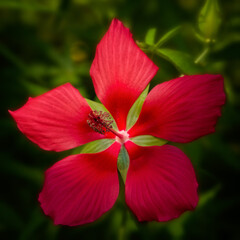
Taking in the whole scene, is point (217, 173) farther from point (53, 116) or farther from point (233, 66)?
point (53, 116)

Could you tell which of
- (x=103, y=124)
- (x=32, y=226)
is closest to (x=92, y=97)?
(x=32, y=226)

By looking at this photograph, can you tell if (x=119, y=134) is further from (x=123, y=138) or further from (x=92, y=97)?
(x=92, y=97)

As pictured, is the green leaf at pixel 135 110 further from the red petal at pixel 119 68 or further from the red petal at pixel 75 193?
the red petal at pixel 75 193

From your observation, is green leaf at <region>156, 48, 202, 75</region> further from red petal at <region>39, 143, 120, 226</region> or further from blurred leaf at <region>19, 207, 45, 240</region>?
blurred leaf at <region>19, 207, 45, 240</region>

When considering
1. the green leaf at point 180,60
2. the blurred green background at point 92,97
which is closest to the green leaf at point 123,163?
the green leaf at point 180,60

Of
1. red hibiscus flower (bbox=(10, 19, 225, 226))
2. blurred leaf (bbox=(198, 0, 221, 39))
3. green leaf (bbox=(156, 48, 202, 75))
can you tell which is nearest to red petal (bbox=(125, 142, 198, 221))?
red hibiscus flower (bbox=(10, 19, 225, 226))

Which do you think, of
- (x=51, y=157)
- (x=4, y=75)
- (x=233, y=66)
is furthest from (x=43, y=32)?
(x=233, y=66)

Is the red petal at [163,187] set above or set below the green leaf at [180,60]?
below
